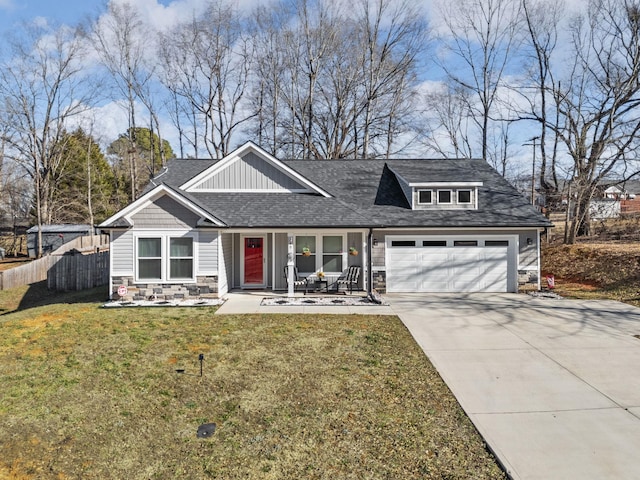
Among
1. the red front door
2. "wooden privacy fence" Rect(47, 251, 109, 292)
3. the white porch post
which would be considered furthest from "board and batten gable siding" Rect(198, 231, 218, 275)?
"wooden privacy fence" Rect(47, 251, 109, 292)

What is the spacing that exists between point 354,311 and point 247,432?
20.0 ft

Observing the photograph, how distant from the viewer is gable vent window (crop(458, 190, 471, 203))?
13852 millimetres

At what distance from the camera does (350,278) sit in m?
13.0

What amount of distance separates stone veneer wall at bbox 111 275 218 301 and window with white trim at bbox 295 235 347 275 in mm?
3028

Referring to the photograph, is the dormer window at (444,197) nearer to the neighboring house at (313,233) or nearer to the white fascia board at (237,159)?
the neighboring house at (313,233)

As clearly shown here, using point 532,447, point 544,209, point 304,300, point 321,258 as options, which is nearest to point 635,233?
point 544,209

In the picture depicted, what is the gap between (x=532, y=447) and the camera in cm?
424

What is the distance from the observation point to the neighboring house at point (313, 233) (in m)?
11.9

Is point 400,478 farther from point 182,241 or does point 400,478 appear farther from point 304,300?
point 182,241

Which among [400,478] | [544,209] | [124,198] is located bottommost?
[400,478]

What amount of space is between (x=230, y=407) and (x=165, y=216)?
811cm

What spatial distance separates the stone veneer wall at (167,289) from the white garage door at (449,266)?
5.99 metres

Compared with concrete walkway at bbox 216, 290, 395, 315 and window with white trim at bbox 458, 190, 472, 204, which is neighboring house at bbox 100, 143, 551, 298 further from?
concrete walkway at bbox 216, 290, 395, 315

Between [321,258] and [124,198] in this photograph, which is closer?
[321,258]
